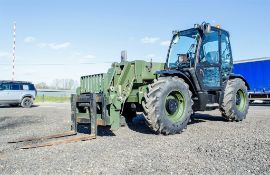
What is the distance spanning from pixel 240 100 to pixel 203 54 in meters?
2.68

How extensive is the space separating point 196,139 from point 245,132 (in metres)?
1.72

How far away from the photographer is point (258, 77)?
20.8 metres

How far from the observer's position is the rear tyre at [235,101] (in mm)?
9852

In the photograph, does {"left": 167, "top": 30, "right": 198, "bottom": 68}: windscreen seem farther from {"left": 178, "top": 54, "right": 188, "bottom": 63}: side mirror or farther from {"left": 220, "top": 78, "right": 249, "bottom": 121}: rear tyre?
{"left": 220, "top": 78, "right": 249, "bottom": 121}: rear tyre

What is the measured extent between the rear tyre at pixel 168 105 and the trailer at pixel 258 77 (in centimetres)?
1370

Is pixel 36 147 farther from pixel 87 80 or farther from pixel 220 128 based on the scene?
pixel 220 128

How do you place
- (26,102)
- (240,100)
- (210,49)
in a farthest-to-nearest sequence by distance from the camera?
(26,102) < (240,100) < (210,49)

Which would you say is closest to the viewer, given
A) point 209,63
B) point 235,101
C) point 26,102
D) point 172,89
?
point 172,89

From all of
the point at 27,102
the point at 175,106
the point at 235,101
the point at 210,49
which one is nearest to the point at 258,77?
the point at 235,101

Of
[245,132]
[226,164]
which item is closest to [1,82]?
[245,132]

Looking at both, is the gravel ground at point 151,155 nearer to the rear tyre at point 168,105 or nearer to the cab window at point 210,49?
the rear tyre at point 168,105

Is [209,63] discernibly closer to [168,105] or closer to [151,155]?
[168,105]

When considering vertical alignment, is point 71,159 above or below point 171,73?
below

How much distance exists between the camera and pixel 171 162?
17.1ft
